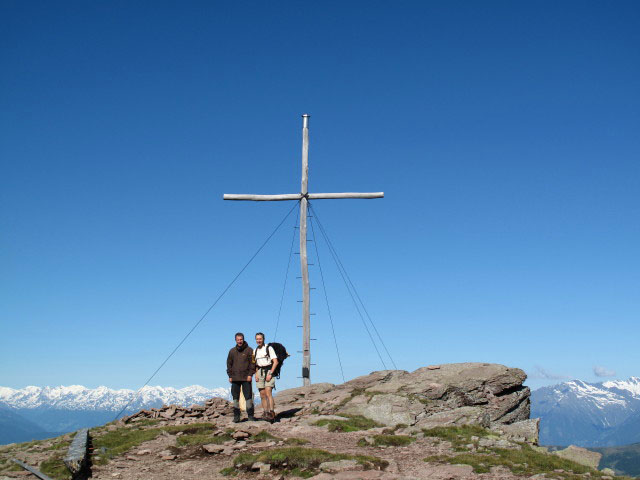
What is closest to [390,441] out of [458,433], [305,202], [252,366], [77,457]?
[458,433]

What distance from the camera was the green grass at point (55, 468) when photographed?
12672 millimetres

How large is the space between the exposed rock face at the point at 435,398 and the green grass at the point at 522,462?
4.23m

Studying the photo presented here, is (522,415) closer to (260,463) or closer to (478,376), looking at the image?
(478,376)

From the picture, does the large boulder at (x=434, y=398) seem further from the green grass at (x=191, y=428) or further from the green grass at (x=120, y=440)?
the green grass at (x=120, y=440)

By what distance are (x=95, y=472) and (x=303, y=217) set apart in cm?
1500

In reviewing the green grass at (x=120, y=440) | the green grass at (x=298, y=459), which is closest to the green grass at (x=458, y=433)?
the green grass at (x=298, y=459)

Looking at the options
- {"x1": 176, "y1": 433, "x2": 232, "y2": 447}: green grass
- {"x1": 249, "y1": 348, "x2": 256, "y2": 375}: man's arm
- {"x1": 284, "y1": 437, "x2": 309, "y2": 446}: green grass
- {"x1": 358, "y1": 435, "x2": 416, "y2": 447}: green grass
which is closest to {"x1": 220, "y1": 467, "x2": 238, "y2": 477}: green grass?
{"x1": 284, "y1": 437, "x2": 309, "y2": 446}: green grass

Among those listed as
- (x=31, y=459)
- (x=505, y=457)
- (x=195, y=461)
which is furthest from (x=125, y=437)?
(x=505, y=457)

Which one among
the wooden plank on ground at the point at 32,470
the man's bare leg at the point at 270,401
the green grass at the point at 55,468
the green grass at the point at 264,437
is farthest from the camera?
the man's bare leg at the point at 270,401

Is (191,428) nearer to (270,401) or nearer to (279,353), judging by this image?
(270,401)

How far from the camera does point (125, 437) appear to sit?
1697 centimetres

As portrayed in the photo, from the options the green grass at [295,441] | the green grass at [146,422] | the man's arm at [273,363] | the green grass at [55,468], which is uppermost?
the man's arm at [273,363]

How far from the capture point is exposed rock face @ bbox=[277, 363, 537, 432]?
Result: 18891 mm

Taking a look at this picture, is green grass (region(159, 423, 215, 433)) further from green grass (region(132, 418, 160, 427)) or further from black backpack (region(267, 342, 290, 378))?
black backpack (region(267, 342, 290, 378))
